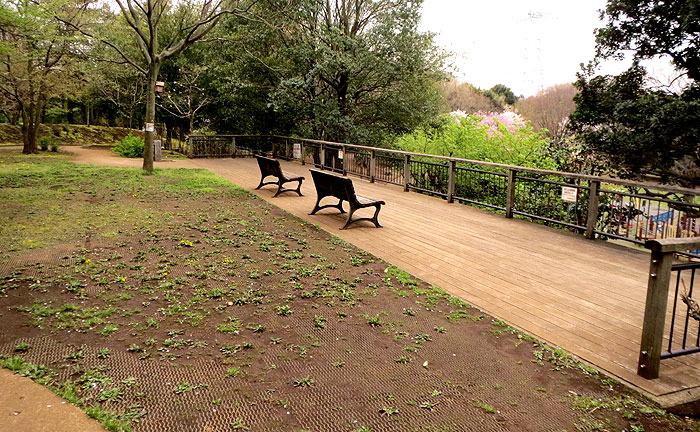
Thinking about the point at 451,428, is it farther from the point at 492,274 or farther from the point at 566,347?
the point at 492,274

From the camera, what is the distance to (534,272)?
19.1ft

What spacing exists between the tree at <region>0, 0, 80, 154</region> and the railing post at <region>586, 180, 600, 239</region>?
16529 mm

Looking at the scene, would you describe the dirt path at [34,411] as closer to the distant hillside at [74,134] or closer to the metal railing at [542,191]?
the metal railing at [542,191]

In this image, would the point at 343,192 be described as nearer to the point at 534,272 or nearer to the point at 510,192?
the point at 510,192

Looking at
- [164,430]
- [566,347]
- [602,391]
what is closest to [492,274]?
[566,347]

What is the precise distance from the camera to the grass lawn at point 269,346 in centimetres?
288

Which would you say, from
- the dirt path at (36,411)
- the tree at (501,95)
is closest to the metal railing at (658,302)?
the dirt path at (36,411)

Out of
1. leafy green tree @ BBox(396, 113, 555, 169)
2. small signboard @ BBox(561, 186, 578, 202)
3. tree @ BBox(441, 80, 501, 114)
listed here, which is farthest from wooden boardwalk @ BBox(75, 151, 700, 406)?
tree @ BBox(441, 80, 501, 114)

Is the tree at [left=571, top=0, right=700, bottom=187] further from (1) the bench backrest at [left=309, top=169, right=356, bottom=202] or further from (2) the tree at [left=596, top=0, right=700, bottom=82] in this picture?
(1) the bench backrest at [left=309, top=169, right=356, bottom=202]

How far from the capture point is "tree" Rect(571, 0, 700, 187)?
8312 millimetres

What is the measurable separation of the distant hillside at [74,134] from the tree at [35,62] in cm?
498

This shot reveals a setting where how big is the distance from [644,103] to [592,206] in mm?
2542

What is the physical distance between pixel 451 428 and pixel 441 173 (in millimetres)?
10171

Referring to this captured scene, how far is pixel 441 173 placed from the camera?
41.1ft
